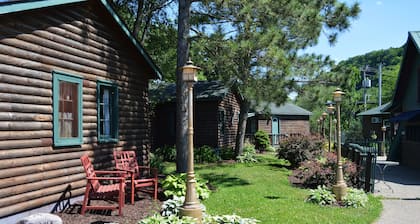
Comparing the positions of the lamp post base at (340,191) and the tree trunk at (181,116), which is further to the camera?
the tree trunk at (181,116)

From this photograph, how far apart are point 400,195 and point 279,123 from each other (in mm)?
20542

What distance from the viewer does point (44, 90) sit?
713 cm

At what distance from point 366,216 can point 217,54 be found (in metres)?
6.86

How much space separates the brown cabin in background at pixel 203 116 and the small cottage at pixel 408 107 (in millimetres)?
8734

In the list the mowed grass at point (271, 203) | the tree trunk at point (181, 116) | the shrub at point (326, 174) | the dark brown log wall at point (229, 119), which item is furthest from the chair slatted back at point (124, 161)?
the dark brown log wall at point (229, 119)

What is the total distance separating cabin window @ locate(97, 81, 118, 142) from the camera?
9461 mm

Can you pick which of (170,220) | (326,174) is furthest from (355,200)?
(170,220)

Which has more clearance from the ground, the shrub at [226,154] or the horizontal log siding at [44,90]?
the horizontal log siding at [44,90]

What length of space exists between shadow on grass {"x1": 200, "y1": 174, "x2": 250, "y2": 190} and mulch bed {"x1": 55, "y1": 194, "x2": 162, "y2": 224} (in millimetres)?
3647

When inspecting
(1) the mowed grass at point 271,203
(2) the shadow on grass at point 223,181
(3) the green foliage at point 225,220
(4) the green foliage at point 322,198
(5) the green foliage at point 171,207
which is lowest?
(2) the shadow on grass at point 223,181

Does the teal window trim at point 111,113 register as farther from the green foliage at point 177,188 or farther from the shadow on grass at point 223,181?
the shadow on grass at point 223,181

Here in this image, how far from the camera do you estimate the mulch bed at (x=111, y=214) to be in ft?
22.5

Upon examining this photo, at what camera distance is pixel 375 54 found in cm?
7594

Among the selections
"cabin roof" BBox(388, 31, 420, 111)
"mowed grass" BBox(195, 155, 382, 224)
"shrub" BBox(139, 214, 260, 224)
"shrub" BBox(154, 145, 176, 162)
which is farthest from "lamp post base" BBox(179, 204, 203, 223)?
"cabin roof" BBox(388, 31, 420, 111)
